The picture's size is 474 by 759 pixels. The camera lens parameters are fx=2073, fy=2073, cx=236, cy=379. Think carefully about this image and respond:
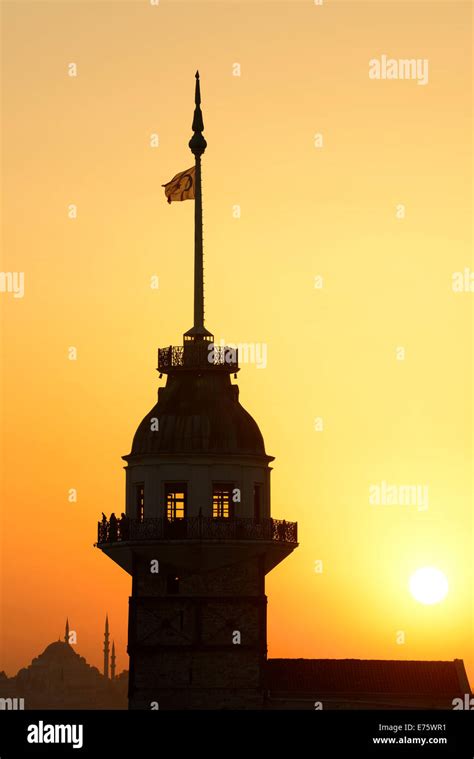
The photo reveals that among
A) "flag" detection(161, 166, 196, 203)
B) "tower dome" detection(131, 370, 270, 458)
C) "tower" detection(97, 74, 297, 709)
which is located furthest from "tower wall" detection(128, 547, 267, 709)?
"flag" detection(161, 166, 196, 203)

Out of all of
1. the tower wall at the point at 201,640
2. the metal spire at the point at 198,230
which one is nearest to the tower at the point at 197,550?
the tower wall at the point at 201,640

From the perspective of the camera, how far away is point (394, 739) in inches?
3413

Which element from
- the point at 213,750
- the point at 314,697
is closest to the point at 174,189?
the point at 314,697

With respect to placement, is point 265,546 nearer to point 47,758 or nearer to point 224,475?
point 224,475

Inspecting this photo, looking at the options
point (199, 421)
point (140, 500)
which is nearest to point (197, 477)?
point (199, 421)

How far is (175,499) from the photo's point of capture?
111 meters

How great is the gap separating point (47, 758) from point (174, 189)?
41.4 meters

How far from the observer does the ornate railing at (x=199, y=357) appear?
113250 mm

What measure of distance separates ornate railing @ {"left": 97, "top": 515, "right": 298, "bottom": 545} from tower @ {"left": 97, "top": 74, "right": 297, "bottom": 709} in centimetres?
7

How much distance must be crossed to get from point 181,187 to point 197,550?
68.9ft

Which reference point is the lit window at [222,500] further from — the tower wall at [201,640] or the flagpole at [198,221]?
the flagpole at [198,221]

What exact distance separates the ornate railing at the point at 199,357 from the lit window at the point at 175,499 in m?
6.81

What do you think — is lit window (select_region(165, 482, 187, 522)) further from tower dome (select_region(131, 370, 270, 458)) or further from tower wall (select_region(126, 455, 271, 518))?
tower dome (select_region(131, 370, 270, 458))

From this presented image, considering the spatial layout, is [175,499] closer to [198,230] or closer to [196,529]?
[196,529]
